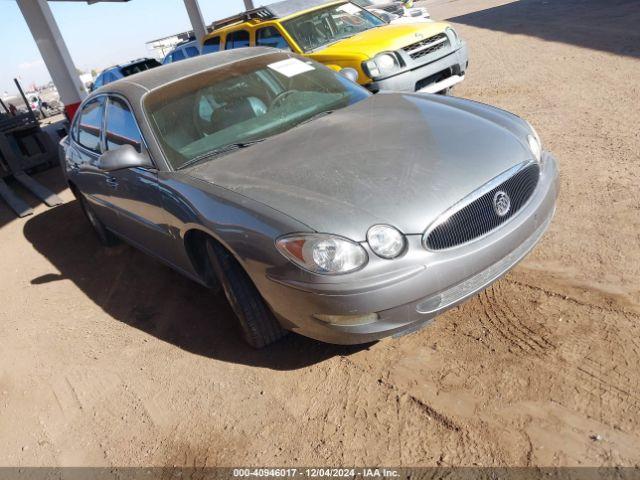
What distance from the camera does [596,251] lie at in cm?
317

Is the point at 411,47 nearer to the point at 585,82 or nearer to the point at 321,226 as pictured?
the point at 585,82

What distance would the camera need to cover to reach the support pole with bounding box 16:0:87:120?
11.2m

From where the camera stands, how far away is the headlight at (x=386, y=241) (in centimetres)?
227

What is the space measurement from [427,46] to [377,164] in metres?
4.31

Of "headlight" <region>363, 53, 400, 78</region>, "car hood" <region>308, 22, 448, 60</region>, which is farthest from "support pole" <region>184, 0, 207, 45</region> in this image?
"headlight" <region>363, 53, 400, 78</region>

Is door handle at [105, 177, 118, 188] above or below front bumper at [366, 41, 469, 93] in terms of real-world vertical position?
above

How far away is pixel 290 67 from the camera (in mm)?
3900

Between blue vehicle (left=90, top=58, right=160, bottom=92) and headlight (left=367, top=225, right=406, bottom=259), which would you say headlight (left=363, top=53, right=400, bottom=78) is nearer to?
headlight (left=367, top=225, right=406, bottom=259)

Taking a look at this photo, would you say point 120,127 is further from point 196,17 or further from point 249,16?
point 196,17

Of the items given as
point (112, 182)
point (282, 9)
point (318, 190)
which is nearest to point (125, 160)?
point (112, 182)

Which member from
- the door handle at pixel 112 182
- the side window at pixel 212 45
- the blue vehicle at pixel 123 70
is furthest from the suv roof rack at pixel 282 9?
the blue vehicle at pixel 123 70

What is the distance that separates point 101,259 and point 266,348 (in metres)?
2.76

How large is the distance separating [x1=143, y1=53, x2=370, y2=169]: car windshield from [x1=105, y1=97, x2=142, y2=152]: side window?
0.54 feet

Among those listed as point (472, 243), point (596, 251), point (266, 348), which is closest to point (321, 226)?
point (472, 243)
